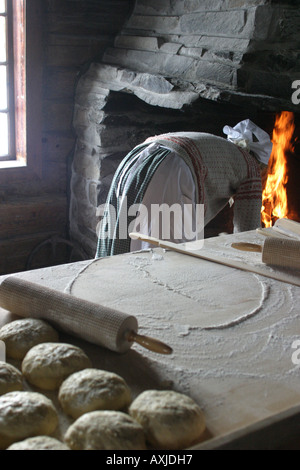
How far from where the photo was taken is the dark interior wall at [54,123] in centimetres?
325

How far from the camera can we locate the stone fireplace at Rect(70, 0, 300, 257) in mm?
2336

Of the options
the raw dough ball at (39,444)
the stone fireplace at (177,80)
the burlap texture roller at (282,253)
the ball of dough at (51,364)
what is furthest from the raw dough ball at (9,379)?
the stone fireplace at (177,80)

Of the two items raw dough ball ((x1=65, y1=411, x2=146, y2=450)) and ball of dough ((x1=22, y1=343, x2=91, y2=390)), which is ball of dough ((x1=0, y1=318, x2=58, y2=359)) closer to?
ball of dough ((x1=22, y1=343, x2=91, y2=390))

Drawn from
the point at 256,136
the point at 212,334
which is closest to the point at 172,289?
the point at 212,334

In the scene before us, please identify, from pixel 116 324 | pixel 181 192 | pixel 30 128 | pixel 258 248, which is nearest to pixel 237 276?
pixel 258 248

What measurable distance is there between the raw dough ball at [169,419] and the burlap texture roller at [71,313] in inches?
6.9

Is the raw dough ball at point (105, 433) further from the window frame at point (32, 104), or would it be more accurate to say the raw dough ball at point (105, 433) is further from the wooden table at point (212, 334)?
the window frame at point (32, 104)

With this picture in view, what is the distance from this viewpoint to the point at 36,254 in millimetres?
3539

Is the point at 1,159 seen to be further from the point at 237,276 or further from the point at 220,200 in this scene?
the point at 237,276

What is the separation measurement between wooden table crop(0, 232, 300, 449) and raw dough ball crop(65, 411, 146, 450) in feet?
0.32

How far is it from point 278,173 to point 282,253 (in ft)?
5.65

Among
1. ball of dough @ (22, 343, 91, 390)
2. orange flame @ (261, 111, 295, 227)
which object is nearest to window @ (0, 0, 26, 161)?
orange flame @ (261, 111, 295, 227)

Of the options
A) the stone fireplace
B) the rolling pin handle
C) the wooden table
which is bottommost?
the wooden table

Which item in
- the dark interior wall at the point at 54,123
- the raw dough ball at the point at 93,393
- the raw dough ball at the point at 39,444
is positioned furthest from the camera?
the dark interior wall at the point at 54,123
